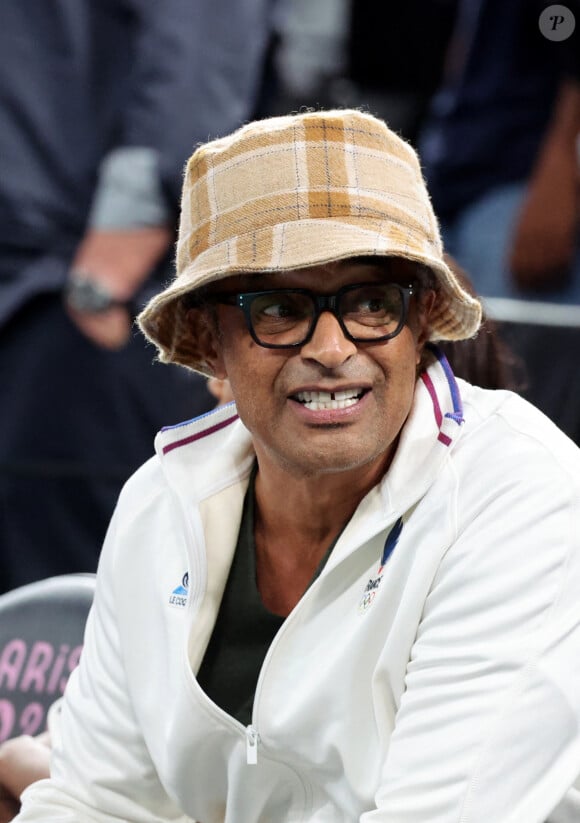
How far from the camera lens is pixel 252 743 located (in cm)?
170

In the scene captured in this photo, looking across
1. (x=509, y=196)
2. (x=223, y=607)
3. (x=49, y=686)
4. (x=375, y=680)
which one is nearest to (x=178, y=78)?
(x=509, y=196)

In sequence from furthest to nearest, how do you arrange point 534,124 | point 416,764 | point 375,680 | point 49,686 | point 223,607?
1. point 534,124
2. point 49,686
3. point 223,607
4. point 375,680
5. point 416,764

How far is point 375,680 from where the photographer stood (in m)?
1.58

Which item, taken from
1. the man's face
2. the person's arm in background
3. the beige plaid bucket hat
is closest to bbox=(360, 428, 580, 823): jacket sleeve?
the man's face

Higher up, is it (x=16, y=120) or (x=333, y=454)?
(x=16, y=120)

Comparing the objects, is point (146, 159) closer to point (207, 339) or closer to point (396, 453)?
point (207, 339)

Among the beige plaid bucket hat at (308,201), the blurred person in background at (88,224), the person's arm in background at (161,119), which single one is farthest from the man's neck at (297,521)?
the person's arm in background at (161,119)

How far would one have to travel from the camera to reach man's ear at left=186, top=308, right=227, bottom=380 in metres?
1.74

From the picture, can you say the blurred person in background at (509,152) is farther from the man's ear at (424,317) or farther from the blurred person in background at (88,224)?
the man's ear at (424,317)

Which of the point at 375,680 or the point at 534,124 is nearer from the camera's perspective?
the point at 375,680

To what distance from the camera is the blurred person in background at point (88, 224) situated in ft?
12.2

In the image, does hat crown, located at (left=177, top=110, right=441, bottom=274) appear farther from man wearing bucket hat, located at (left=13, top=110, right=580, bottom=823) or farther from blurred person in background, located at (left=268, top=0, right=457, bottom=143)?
blurred person in background, located at (left=268, top=0, right=457, bottom=143)

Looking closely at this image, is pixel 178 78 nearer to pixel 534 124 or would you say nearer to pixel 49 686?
pixel 534 124

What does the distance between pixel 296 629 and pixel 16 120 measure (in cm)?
251
